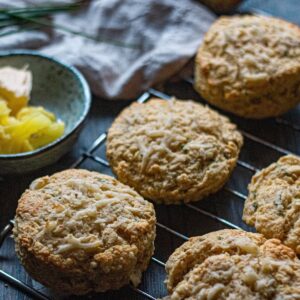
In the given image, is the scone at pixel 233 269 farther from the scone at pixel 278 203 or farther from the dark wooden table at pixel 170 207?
the dark wooden table at pixel 170 207

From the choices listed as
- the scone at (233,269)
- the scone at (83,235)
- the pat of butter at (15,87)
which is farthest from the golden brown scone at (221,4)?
the scone at (233,269)

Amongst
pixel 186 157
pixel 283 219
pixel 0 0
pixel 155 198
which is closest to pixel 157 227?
pixel 155 198

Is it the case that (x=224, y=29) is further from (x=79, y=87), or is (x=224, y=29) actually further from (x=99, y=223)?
(x=99, y=223)

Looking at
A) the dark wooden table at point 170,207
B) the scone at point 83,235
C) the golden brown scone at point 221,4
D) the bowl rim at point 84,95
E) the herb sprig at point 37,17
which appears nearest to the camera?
the scone at point 83,235

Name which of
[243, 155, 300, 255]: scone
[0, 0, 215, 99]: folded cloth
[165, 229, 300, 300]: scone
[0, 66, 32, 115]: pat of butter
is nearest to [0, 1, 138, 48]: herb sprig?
[0, 0, 215, 99]: folded cloth

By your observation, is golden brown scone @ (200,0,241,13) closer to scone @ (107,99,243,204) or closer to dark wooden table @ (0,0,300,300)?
dark wooden table @ (0,0,300,300)

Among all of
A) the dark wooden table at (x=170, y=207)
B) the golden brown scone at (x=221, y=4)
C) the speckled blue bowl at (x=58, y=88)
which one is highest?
the golden brown scone at (x=221, y=4)

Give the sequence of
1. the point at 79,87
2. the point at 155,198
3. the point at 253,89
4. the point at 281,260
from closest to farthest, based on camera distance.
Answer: the point at 281,260 → the point at 155,198 → the point at 253,89 → the point at 79,87

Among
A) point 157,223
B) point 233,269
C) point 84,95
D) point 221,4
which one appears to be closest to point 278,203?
point 233,269
